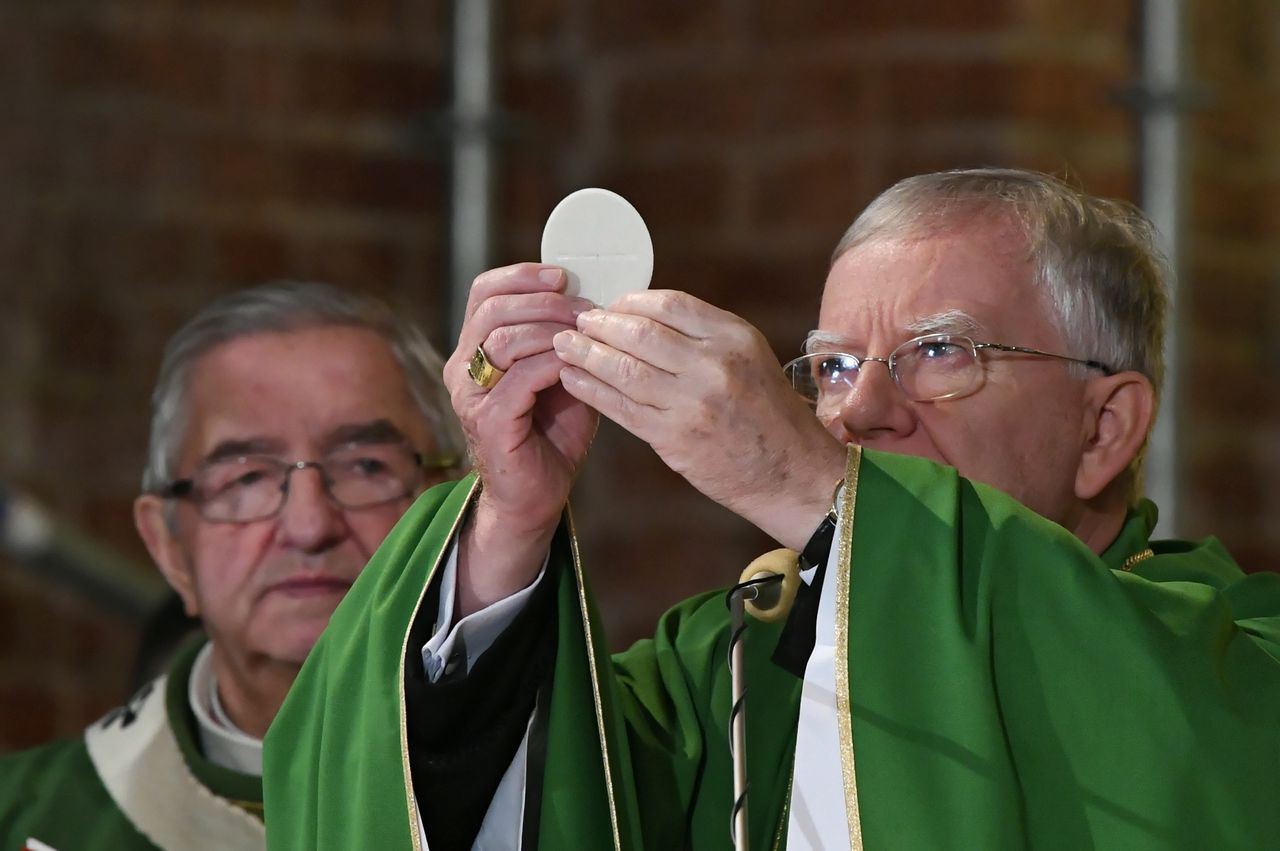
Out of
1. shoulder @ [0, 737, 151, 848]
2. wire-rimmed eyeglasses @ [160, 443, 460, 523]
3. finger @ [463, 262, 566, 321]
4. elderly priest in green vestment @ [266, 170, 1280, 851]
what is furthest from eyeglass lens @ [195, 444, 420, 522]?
finger @ [463, 262, 566, 321]

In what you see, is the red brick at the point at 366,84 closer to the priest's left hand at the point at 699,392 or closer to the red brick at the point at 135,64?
the red brick at the point at 135,64

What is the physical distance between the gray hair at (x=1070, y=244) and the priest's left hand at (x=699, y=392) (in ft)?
2.46

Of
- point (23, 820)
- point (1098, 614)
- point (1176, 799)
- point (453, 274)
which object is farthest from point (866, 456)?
point (453, 274)

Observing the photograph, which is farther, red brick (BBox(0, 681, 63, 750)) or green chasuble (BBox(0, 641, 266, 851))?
red brick (BBox(0, 681, 63, 750))

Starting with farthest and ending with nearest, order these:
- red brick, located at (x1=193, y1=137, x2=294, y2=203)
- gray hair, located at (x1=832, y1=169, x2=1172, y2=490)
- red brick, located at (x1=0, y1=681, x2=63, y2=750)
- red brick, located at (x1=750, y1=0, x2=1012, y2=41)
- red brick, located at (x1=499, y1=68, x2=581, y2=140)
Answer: red brick, located at (x1=499, y1=68, x2=581, y2=140) < red brick, located at (x1=193, y1=137, x2=294, y2=203) < red brick, located at (x1=0, y1=681, x2=63, y2=750) < red brick, located at (x1=750, y1=0, x2=1012, y2=41) < gray hair, located at (x1=832, y1=169, x2=1172, y2=490)

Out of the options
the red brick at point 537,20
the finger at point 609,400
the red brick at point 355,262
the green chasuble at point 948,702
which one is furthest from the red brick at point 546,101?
the finger at point 609,400

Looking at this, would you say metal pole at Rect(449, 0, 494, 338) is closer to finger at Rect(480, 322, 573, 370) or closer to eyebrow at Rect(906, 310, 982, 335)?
eyebrow at Rect(906, 310, 982, 335)

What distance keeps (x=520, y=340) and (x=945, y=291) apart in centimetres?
73

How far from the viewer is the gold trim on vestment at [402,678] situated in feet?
7.80

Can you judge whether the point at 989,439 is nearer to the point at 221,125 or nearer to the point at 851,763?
the point at 851,763

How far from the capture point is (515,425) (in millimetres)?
2336

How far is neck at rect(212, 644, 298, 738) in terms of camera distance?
3510 millimetres

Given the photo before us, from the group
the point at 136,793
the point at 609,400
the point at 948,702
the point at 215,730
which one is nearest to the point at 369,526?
the point at 215,730

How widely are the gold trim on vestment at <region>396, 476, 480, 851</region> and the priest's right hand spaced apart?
17mm
